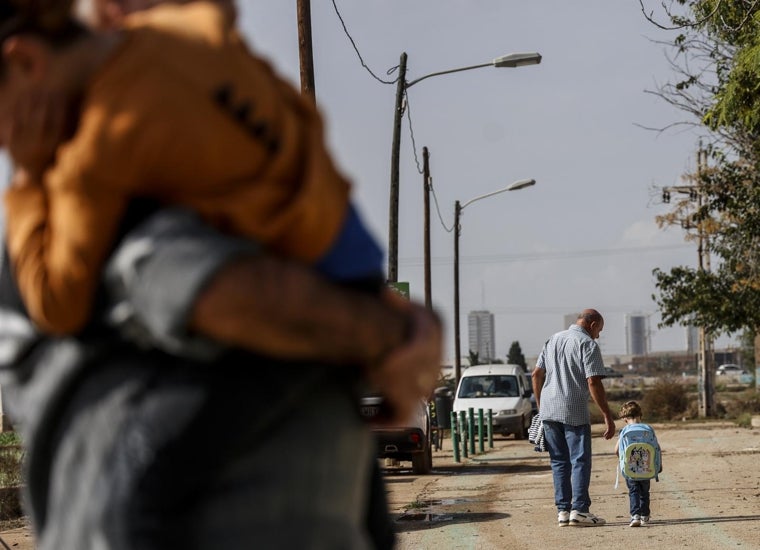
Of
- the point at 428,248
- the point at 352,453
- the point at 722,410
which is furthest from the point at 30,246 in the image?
the point at 722,410

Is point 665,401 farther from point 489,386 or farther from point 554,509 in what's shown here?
point 554,509

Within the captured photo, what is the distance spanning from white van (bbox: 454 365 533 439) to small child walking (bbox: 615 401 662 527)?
20687 mm

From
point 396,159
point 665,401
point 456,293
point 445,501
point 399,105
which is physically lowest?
point 445,501

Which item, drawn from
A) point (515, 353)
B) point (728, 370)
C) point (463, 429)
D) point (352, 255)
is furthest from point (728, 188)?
point (728, 370)

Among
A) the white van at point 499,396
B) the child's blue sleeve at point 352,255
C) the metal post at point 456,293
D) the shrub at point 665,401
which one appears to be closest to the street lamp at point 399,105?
the white van at point 499,396

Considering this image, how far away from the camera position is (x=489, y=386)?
3403 centimetres

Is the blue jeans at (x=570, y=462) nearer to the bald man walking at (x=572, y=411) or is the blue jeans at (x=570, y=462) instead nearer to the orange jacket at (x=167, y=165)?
the bald man walking at (x=572, y=411)

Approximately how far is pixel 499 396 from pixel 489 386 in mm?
523

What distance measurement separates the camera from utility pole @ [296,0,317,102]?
14.9m

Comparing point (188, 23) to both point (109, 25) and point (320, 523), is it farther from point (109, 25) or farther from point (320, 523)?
point (320, 523)

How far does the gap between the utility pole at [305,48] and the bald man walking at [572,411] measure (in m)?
5.02

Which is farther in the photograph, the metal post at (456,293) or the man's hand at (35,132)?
the metal post at (456,293)

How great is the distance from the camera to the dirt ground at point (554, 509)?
33.9ft

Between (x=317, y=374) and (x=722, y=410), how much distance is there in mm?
48202
